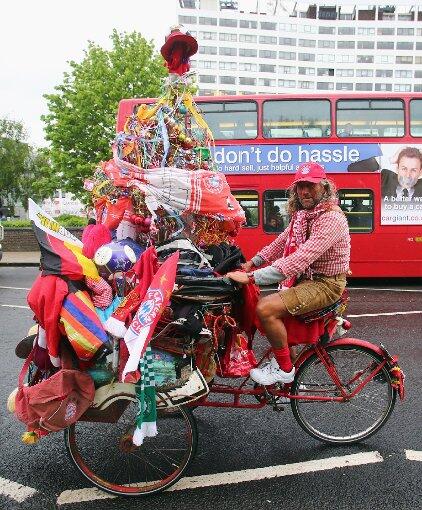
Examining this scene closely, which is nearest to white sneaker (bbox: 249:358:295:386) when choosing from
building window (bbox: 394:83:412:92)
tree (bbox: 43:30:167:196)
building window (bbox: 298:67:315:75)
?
tree (bbox: 43:30:167:196)

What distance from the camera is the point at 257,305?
3166 millimetres

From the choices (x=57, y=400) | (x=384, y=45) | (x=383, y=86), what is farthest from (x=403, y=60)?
(x=57, y=400)

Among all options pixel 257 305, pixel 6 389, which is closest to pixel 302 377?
pixel 257 305

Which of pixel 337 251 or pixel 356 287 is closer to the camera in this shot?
pixel 337 251

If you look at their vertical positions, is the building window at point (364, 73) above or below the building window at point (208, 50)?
below

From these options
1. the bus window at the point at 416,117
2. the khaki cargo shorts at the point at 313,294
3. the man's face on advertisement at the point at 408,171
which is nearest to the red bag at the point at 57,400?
the khaki cargo shorts at the point at 313,294

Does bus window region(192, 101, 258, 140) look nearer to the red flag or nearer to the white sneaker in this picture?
the white sneaker

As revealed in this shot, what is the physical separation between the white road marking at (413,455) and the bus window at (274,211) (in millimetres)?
7486

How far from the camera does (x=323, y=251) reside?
3.12 m

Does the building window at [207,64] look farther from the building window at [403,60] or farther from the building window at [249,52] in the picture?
the building window at [403,60]

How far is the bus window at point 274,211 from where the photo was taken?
1059 cm

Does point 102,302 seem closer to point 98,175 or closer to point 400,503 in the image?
point 98,175

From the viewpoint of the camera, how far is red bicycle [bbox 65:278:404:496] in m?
2.92

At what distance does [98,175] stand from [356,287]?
326 inches
